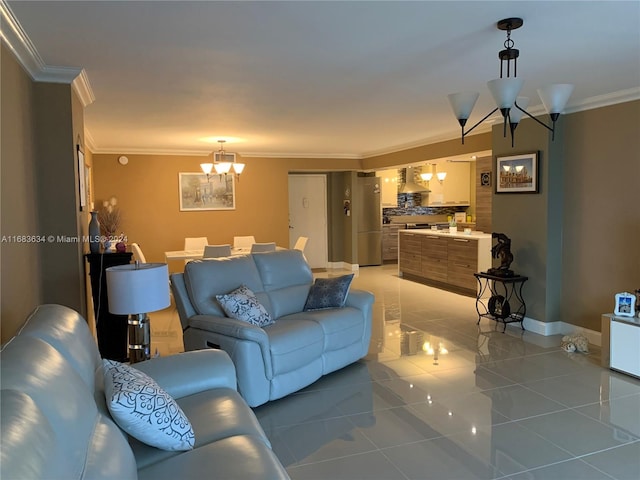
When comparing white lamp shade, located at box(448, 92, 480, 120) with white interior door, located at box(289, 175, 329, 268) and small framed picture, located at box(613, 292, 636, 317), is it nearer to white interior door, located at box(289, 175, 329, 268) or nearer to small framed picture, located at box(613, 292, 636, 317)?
small framed picture, located at box(613, 292, 636, 317)

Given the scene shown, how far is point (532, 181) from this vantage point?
4.94 m

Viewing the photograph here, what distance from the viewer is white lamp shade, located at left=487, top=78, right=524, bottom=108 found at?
2682 mm

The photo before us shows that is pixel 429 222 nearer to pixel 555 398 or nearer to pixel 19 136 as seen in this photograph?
pixel 555 398

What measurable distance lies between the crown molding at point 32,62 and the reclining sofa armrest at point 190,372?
190 cm

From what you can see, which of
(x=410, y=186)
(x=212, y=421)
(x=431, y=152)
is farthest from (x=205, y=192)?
(x=212, y=421)

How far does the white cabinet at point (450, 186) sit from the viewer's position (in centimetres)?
1045

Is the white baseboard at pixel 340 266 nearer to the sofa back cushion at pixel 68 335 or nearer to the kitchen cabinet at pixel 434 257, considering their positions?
the kitchen cabinet at pixel 434 257

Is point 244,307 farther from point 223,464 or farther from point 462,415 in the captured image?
point 223,464

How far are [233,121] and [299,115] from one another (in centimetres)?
83

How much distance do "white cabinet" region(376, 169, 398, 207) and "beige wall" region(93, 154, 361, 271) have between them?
4.86 ft

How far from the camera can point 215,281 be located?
373cm

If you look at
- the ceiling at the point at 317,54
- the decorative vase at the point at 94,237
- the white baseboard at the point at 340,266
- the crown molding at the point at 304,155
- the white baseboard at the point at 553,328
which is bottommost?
the white baseboard at the point at 553,328

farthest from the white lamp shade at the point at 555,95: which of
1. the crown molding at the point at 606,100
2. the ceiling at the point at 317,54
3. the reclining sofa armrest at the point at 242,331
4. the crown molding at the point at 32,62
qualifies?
the crown molding at the point at 32,62

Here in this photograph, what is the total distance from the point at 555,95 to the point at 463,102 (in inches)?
21.2
